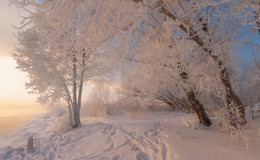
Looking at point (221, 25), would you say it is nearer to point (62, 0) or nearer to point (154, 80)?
point (154, 80)

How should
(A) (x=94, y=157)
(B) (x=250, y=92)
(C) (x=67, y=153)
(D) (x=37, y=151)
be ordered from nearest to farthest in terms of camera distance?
(A) (x=94, y=157)
(C) (x=67, y=153)
(D) (x=37, y=151)
(B) (x=250, y=92)

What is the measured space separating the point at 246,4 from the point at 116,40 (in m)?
2.10

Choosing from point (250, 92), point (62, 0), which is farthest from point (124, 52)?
point (250, 92)

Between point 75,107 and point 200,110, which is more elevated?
point 75,107

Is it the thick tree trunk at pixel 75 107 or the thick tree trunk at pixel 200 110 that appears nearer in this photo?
the thick tree trunk at pixel 200 110

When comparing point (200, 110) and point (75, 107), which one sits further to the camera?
point (75, 107)

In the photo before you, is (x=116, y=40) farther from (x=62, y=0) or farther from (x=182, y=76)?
(x=182, y=76)

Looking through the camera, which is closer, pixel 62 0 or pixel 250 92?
pixel 62 0

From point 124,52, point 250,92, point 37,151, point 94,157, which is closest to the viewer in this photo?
point 124,52

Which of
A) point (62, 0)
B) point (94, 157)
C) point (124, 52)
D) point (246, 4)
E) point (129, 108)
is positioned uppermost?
point (62, 0)

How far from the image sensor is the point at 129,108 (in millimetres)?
11688

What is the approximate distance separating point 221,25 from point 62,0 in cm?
379

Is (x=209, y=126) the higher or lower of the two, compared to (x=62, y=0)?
lower

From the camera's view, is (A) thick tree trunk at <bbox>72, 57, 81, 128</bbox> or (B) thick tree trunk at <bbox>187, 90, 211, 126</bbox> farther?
(A) thick tree trunk at <bbox>72, 57, 81, 128</bbox>
